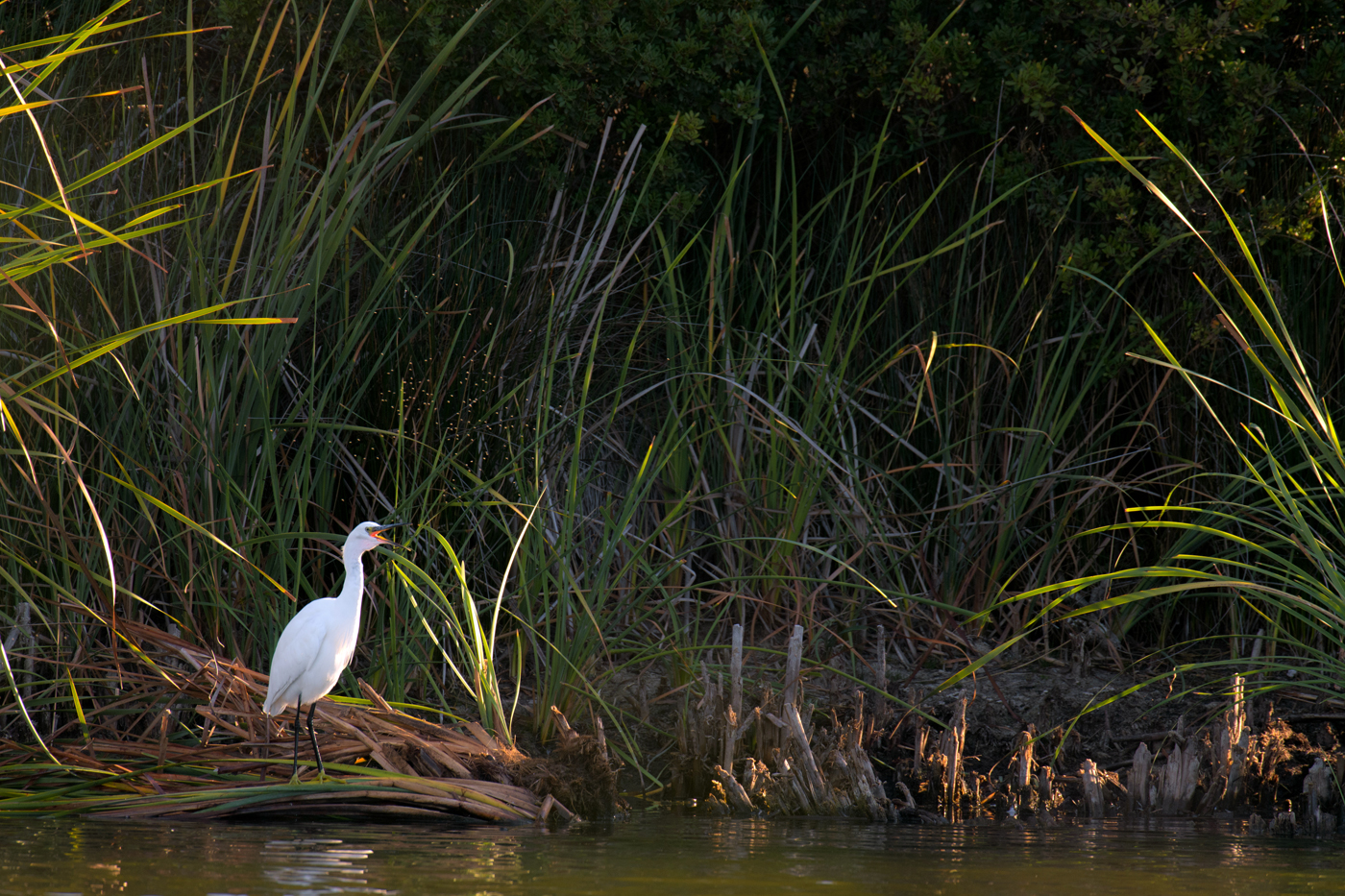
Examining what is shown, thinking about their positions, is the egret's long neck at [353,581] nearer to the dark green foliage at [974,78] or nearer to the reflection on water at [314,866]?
the reflection on water at [314,866]

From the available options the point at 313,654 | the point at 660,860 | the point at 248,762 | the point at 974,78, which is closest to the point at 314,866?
the point at 660,860

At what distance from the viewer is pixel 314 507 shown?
5.13 metres

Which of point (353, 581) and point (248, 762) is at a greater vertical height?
point (353, 581)

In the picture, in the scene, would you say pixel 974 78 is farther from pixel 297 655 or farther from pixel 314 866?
pixel 314 866

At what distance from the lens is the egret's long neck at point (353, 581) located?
4.03m

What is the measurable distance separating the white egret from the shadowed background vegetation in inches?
11.2

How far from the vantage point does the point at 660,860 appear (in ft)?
10.6

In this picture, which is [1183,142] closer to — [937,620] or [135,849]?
[937,620]

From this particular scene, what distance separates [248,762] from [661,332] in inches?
120

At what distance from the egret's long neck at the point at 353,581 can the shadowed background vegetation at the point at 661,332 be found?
0.17 m

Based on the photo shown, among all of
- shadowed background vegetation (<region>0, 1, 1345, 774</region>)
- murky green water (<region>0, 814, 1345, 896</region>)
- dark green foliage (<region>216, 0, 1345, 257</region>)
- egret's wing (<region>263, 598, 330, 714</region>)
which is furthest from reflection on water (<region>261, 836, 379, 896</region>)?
dark green foliage (<region>216, 0, 1345, 257</region>)

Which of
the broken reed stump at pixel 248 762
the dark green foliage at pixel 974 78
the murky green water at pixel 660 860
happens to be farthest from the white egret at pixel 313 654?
the dark green foliage at pixel 974 78

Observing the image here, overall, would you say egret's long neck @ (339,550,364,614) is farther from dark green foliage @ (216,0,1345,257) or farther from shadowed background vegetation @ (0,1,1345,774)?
dark green foliage @ (216,0,1345,257)

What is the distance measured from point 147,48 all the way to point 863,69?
10.3ft
